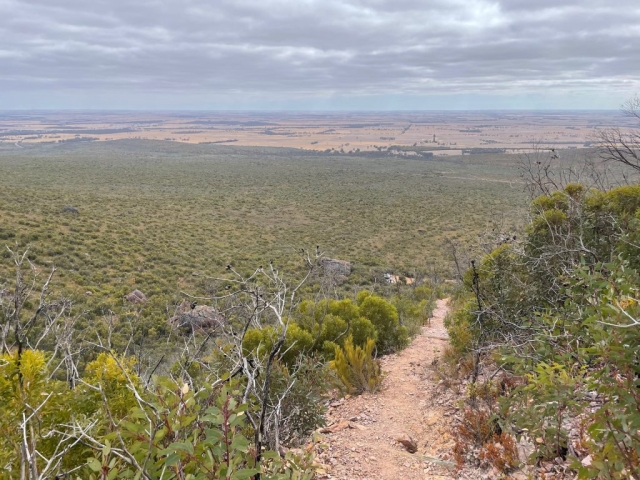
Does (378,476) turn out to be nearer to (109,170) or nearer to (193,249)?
(193,249)

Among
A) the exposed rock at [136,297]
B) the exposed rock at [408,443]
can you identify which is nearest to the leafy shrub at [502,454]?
the exposed rock at [408,443]

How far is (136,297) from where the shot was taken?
1471 centimetres

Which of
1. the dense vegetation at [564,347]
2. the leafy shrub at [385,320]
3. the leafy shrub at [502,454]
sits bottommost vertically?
the leafy shrub at [385,320]

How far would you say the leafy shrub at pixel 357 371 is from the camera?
502cm

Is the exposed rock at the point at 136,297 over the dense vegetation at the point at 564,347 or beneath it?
beneath

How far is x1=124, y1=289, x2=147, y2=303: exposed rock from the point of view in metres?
14.5

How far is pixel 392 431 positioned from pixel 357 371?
1010 mm

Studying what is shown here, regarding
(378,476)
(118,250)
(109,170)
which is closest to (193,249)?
(118,250)

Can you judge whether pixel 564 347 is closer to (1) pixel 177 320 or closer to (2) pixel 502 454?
(2) pixel 502 454

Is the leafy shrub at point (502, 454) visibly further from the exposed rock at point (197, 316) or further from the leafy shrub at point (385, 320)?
the leafy shrub at point (385, 320)

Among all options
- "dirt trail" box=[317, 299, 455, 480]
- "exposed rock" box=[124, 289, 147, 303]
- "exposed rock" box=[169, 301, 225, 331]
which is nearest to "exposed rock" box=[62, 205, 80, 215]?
"exposed rock" box=[124, 289, 147, 303]

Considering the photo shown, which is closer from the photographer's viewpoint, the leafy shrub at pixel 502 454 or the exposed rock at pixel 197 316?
the exposed rock at pixel 197 316

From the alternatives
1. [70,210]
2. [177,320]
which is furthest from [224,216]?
[177,320]

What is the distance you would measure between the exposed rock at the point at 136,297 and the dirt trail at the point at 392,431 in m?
11.2
